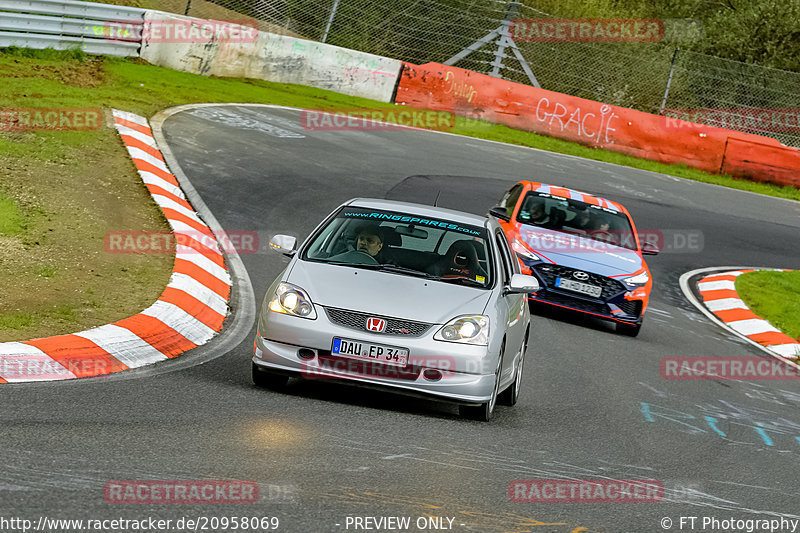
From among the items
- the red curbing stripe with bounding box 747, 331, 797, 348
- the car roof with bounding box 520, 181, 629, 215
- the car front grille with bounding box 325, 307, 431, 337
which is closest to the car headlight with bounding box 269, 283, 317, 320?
the car front grille with bounding box 325, 307, 431, 337

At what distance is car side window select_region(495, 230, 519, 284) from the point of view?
360 inches

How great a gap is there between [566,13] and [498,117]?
11.1 metres

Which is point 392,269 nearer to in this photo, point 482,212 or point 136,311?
point 136,311

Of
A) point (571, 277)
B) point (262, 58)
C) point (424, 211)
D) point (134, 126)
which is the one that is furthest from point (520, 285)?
point (262, 58)

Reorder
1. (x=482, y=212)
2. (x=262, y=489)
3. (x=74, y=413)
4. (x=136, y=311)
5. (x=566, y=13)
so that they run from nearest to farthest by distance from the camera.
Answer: (x=262, y=489) < (x=74, y=413) < (x=136, y=311) < (x=482, y=212) < (x=566, y=13)

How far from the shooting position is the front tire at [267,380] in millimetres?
8148

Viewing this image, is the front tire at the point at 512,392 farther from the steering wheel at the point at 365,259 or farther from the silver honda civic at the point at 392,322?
the steering wheel at the point at 365,259

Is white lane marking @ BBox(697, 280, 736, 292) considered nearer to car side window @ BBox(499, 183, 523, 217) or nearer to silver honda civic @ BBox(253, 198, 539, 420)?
car side window @ BBox(499, 183, 523, 217)

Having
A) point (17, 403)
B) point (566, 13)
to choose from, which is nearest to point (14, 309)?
point (17, 403)

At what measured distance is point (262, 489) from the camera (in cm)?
573

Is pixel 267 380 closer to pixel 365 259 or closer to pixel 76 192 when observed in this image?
pixel 365 259

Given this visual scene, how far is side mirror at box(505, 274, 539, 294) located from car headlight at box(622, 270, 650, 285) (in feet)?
16.6

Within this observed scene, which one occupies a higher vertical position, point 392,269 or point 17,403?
point 392,269

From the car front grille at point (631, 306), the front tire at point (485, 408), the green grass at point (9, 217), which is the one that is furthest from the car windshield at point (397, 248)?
the car front grille at point (631, 306)
